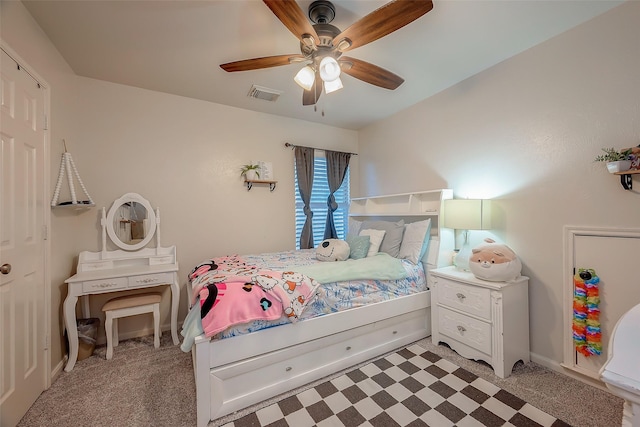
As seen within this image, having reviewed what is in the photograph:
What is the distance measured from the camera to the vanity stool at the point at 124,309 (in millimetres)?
2227

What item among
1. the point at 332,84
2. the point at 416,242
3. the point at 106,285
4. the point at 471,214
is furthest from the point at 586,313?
the point at 106,285

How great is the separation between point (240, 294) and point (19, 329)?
53.0 inches

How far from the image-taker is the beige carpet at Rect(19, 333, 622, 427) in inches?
61.5

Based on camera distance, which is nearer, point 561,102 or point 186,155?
point 561,102

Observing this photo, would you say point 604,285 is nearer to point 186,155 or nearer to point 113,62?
point 186,155

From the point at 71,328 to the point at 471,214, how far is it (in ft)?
11.6

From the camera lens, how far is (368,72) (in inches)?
72.6

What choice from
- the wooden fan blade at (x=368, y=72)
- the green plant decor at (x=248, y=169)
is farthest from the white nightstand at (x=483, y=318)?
the green plant decor at (x=248, y=169)

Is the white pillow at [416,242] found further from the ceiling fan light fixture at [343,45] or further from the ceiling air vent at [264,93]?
the ceiling air vent at [264,93]

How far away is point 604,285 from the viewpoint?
1.79 meters

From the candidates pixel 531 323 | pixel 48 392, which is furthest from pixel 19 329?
pixel 531 323

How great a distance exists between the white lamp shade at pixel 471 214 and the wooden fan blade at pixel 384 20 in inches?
63.1

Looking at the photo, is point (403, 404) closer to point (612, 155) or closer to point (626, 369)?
point (626, 369)

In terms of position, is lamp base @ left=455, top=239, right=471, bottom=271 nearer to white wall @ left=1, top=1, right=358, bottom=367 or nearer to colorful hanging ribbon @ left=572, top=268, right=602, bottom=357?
colorful hanging ribbon @ left=572, top=268, right=602, bottom=357
